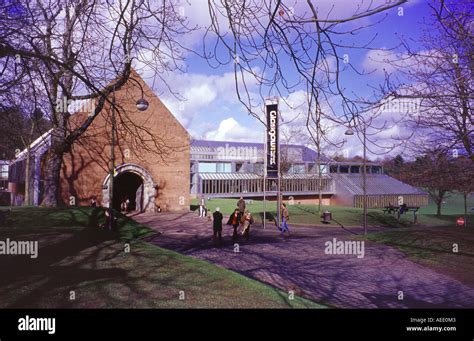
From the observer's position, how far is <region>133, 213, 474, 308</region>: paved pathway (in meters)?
9.84

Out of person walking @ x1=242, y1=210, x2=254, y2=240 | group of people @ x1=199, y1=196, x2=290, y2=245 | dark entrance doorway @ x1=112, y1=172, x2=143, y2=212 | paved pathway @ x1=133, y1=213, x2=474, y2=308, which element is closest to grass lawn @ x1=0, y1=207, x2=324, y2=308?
paved pathway @ x1=133, y1=213, x2=474, y2=308

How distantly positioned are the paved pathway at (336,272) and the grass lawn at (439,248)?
1.93 feet

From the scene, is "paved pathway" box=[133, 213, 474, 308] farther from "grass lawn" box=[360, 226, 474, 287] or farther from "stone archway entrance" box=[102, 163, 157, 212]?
"stone archway entrance" box=[102, 163, 157, 212]

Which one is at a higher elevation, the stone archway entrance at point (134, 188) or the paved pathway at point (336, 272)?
the stone archway entrance at point (134, 188)

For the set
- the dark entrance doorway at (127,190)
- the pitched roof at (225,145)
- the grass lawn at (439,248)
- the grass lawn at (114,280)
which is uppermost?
the pitched roof at (225,145)

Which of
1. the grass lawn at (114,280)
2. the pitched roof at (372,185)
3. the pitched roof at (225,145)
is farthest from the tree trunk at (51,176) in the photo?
the pitched roof at (372,185)

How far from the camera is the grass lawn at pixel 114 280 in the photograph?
7219 mm

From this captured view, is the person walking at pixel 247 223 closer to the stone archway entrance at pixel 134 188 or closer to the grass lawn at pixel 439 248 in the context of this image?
the grass lawn at pixel 439 248

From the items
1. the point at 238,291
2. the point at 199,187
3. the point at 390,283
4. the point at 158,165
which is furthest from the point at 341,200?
the point at 238,291

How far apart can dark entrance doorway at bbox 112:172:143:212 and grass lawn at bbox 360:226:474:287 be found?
1996cm

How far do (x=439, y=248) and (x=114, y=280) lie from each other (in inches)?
580

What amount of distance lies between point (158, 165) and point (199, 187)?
65.4ft

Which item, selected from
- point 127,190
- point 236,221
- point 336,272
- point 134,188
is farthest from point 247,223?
point 127,190
